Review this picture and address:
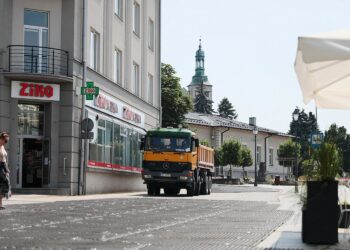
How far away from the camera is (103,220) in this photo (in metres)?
11.9

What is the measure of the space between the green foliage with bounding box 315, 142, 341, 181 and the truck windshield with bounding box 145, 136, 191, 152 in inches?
753

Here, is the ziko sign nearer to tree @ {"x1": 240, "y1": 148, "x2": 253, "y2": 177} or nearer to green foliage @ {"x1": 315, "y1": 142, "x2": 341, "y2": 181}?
green foliage @ {"x1": 315, "y1": 142, "x2": 341, "y2": 181}

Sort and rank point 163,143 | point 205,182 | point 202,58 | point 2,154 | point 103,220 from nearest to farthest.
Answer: point 103,220 → point 2,154 → point 163,143 → point 205,182 → point 202,58

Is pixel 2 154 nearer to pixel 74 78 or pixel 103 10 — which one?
pixel 74 78

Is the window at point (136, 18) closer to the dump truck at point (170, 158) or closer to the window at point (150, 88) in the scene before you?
the window at point (150, 88)

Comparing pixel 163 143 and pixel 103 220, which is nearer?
pixel 103 220

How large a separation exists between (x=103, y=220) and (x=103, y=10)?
20738 mm

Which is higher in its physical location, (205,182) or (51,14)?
(51,14)

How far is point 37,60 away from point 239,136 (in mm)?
67159

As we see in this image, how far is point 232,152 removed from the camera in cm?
7550

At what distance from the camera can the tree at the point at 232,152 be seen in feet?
247

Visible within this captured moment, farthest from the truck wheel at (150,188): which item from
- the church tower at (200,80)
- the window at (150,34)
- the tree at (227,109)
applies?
the tree at (227,109)

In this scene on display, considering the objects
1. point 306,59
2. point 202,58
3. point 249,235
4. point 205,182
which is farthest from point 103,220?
point 202,58

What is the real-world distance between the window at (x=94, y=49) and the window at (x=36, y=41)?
3.63 m
